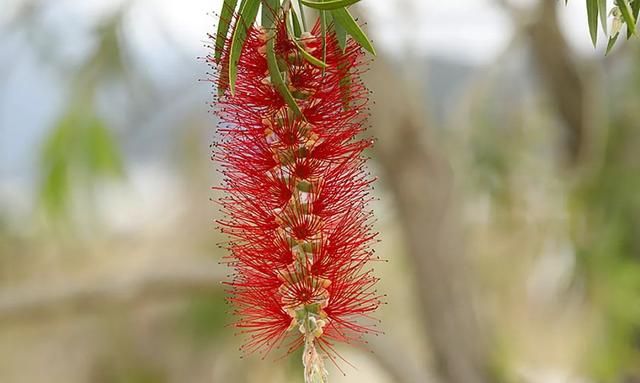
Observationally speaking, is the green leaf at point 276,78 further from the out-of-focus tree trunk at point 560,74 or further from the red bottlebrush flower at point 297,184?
the out-of-focus tree trunk at point 560,74

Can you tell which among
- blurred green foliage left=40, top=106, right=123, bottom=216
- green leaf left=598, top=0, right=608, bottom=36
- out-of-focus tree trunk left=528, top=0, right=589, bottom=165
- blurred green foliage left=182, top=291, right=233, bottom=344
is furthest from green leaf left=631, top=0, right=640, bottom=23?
blurred green foliage left=182, top=291, right=233, bottom=344

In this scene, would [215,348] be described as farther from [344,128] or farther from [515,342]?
[344,128]

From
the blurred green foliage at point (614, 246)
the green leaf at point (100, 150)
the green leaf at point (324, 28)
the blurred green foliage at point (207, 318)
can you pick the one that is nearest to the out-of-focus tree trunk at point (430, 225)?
the blurred green foliage at point (614, 246)

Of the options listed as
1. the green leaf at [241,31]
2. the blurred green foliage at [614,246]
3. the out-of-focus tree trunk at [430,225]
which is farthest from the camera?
the blurred green foliage at [614,246]

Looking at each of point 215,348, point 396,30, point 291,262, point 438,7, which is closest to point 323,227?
point 291,262

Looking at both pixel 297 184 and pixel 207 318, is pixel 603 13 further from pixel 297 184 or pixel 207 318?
pixel 207 318

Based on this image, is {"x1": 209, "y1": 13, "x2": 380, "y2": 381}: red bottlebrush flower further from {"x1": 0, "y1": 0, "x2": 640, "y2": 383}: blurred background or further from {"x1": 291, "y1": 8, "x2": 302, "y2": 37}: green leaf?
{"x1": 0, "y1": 0, "x2": 640, "y2": 383}: blurred background
